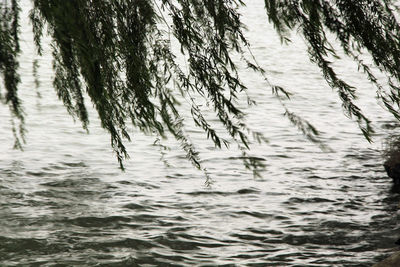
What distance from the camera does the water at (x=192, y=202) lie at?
5.35 m

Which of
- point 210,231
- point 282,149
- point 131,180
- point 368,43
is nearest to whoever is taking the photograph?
point 368,43

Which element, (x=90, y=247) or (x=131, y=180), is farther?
(x=131, y=180)

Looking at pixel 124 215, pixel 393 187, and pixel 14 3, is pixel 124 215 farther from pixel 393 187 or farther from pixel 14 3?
pixel 393 187

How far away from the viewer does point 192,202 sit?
21.7 feet

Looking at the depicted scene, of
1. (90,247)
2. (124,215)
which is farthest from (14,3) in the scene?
(124,215)

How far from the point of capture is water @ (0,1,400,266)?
211 inches

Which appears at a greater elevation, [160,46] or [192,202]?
[160,46]

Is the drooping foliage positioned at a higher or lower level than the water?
higher

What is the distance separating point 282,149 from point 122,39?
5.32m

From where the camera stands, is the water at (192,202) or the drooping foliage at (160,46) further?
the water at (192,202)

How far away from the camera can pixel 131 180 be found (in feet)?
23.8

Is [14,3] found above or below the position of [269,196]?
above

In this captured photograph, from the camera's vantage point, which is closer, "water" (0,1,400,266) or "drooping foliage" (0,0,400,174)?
"drooping foliage" (0,0,400,174)

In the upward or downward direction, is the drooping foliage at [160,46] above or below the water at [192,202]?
above
